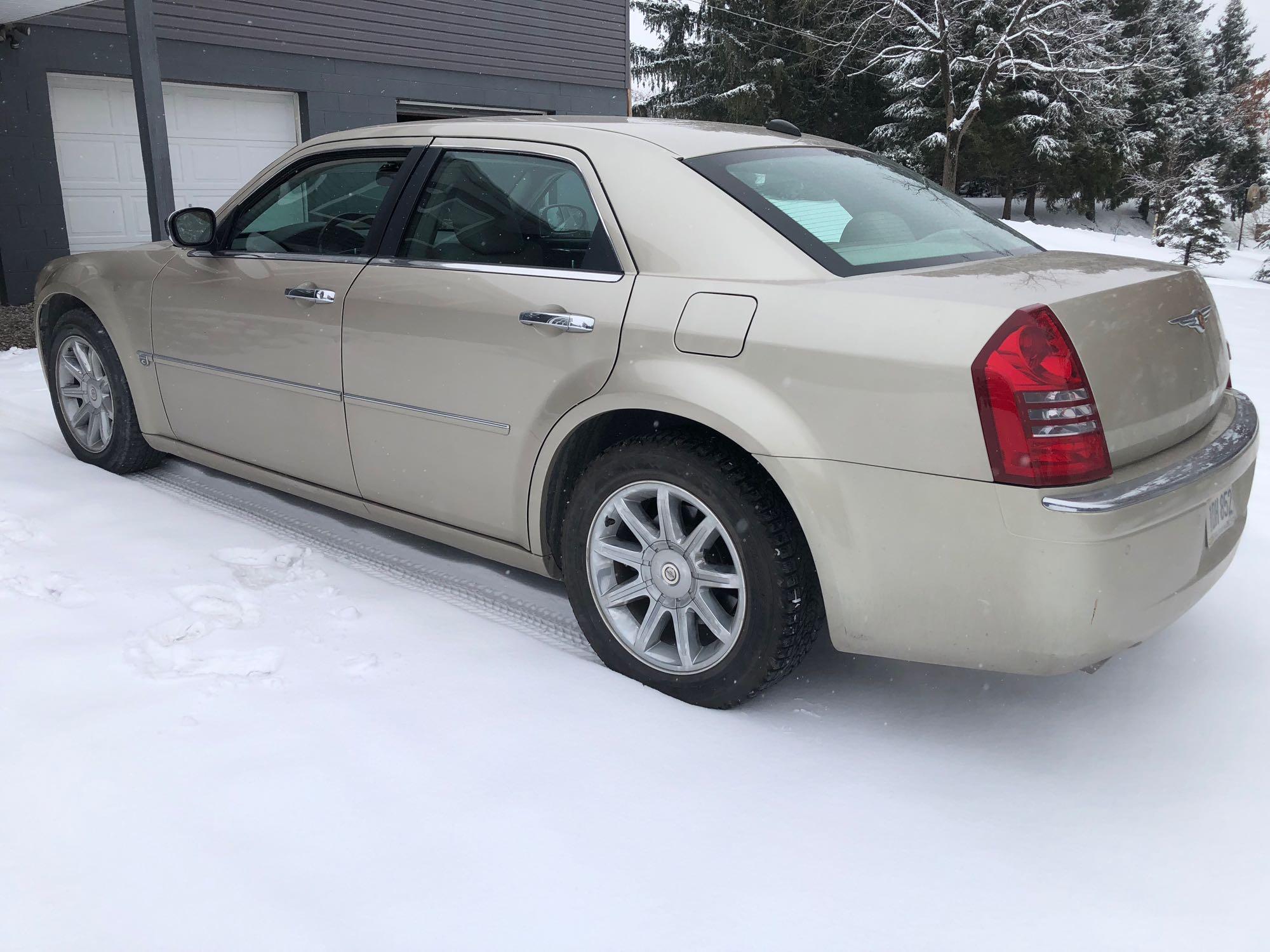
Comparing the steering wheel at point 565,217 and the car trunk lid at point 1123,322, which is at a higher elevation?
the steering wheel at point 565,217

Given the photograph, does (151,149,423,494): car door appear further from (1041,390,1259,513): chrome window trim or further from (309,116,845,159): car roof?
(1041,390,1259,513): chrome window trim

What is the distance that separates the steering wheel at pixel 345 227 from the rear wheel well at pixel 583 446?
1.17m

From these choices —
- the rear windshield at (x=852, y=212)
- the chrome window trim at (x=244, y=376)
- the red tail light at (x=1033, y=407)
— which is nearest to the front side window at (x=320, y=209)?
the chrome window trim at (x=244, y=376)

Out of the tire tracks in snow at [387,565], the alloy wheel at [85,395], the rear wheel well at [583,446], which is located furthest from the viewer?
the alloy wheel at [85,395]

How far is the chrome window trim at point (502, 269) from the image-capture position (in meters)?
2.83

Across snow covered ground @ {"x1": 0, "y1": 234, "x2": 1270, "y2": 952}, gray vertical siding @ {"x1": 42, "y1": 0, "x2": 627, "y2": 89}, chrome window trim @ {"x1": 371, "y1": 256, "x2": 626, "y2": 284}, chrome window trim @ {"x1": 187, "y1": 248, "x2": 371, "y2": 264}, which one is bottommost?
snow covered ground @ {"x1": 0, "y1": 234, "x2": 1270, "y2": 952}

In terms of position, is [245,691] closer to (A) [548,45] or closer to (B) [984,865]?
(B) [984,865]

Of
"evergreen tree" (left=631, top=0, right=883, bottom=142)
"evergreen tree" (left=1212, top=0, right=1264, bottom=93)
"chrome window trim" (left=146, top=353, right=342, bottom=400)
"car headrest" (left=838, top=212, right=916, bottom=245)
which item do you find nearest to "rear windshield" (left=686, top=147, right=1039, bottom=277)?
"car headrest" (left=838, top=212, right=916, bottom=245)

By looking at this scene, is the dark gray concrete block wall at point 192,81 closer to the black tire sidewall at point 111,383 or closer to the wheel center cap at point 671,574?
the black tire sidewall at point 111,383

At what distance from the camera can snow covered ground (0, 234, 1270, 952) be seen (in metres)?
1.96

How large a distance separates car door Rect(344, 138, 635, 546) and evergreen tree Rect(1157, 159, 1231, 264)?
23.2 metres

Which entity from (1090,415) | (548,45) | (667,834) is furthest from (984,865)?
(548,45)

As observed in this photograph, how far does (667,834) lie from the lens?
87.2 inches

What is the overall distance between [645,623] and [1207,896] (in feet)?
4.75
